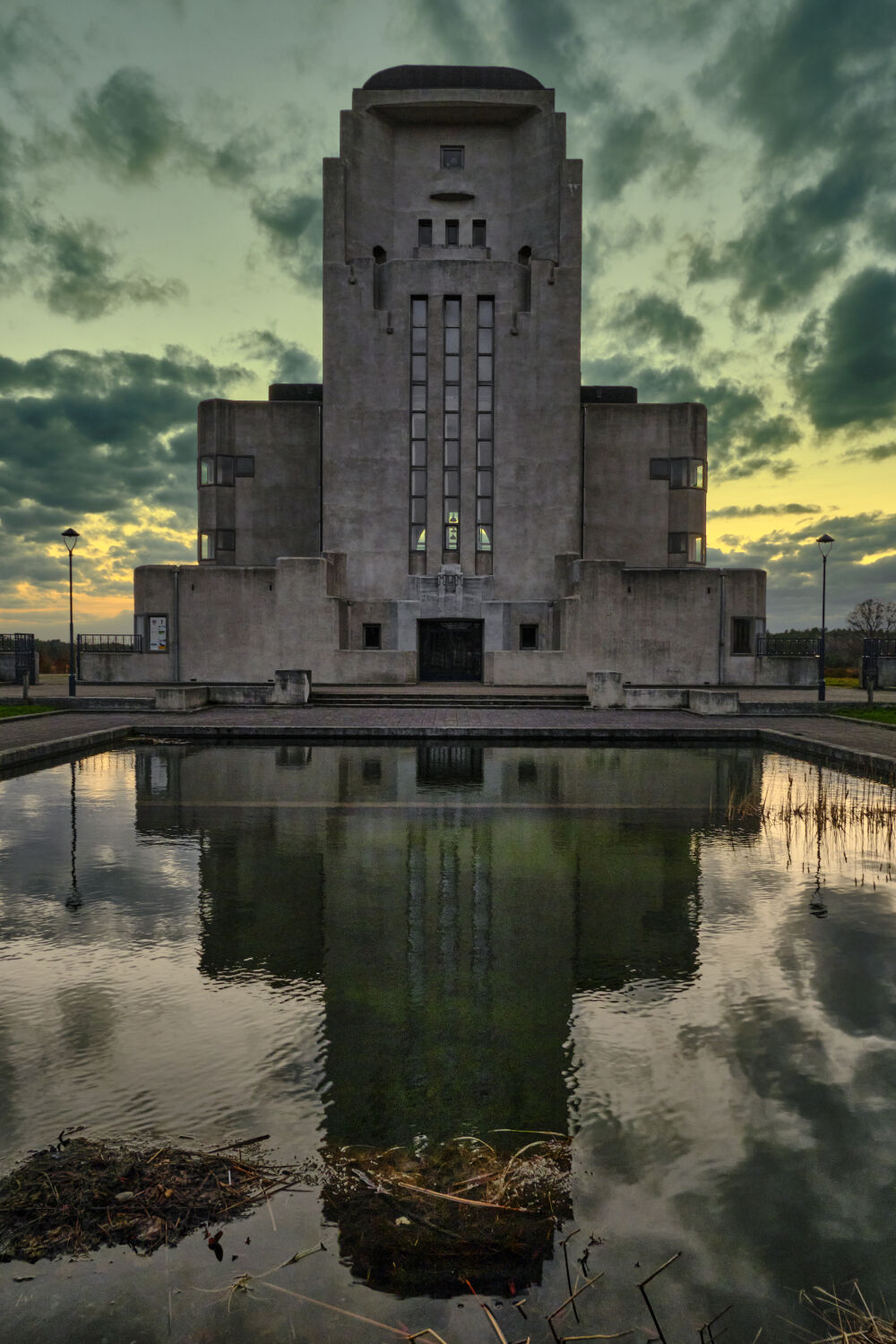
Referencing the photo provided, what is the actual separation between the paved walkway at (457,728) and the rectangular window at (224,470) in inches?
819

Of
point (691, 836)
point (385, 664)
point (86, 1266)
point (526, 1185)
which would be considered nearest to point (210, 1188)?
point (86, 1266)

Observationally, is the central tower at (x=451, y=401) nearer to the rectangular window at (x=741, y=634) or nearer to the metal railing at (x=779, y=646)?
the rectangular window at (x=741, y=634)

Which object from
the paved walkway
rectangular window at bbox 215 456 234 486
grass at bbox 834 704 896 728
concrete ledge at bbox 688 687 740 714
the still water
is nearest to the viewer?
the still water

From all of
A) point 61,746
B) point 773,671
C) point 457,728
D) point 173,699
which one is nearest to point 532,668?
point 773,671

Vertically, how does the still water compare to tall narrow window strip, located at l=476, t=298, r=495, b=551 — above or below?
below

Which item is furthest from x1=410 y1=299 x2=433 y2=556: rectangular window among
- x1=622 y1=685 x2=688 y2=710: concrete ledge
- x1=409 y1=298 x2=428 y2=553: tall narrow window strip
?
x1=622 y1=685 x2=688 y2=710: concrete ledge

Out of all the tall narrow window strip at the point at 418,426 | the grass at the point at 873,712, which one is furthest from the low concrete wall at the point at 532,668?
the grass at the point at 873,712

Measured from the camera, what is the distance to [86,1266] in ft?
9.18

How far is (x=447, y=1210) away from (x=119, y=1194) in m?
1.21

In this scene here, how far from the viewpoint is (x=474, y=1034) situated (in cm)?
454

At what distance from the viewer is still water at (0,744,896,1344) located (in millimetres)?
2750

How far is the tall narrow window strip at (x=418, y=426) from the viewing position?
129ft

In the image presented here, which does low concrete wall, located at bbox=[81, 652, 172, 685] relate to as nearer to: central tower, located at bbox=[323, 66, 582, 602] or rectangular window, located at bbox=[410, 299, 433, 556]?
central tower, located at bbox=[323, 66, 582, 602]

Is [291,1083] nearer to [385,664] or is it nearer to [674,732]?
[674,732]
